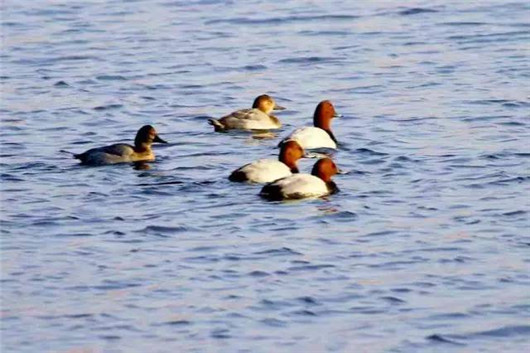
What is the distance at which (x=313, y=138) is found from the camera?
18625mm

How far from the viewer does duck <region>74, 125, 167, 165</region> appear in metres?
17.8

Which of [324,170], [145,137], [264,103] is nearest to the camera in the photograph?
[324,170]

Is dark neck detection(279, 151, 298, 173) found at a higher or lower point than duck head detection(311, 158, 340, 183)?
lower

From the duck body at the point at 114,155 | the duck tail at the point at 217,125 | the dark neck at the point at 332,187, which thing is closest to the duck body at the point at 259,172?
the dark neck at the point at 332,187

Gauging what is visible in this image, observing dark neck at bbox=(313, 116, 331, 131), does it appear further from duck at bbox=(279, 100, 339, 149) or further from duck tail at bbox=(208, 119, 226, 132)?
duck tail at bbox=(208, 119, 226, 132)

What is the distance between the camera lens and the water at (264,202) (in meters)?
11.8

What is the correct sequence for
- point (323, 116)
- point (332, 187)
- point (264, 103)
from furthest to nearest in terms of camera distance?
point (264, 103) → point (323, 116) → point (332, 187)

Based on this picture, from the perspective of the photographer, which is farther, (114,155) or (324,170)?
(114,155)

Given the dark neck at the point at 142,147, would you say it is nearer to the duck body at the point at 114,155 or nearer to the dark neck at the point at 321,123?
the duck body at the point at 114,155

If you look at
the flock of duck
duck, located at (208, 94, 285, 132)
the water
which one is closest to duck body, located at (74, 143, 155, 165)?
the flock of duck

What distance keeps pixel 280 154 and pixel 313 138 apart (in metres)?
1.34

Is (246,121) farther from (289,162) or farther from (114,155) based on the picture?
(289,162)

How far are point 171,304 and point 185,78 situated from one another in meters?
11.9

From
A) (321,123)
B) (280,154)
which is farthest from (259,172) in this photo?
(321,123)
